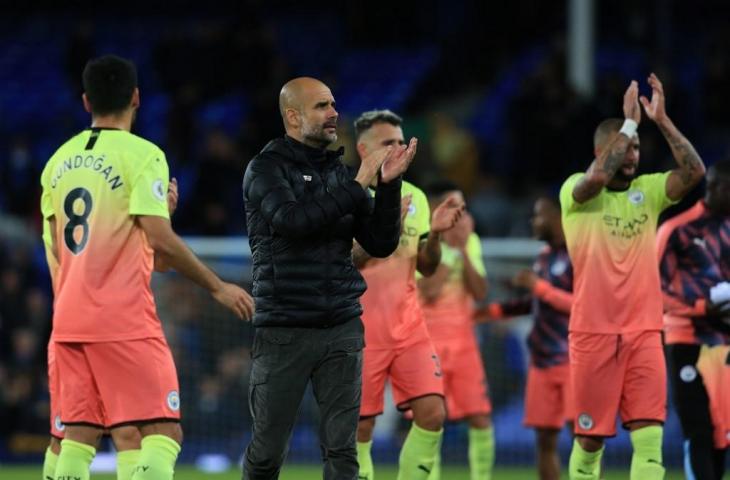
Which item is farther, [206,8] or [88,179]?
[206,8]

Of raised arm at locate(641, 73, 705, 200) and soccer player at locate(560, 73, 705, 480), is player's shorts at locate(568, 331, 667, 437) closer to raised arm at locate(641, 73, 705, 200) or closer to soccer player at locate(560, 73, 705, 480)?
soccer player at locate(560, 73, 705, 480)

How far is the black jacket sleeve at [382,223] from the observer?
25.6ft

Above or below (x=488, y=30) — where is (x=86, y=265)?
below

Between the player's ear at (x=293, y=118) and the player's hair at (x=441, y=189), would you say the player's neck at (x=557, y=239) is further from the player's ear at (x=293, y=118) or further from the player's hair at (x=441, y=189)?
the player's ear at (x=293, y=118)

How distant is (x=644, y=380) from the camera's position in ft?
30.4

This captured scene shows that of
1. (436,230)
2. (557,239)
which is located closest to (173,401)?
(436,230)

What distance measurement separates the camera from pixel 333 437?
784cm

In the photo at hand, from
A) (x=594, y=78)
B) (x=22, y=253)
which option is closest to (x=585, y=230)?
(x=22, y=253)

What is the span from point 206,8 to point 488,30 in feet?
16.1

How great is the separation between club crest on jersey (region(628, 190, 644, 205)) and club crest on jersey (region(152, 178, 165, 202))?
10.5ft

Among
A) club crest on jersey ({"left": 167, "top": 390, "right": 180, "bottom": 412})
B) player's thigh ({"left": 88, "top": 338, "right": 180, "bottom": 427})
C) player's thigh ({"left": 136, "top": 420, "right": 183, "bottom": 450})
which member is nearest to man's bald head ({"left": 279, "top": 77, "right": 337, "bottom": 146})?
player's thigh ({"left": 88, "top": 338, "right": 180, "bottom": 427})

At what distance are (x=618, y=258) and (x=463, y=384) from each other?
2.79 metres

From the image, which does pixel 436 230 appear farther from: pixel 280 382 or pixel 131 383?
pixel 131 383

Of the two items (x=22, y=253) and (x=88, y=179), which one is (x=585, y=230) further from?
(x=22, y=253)
